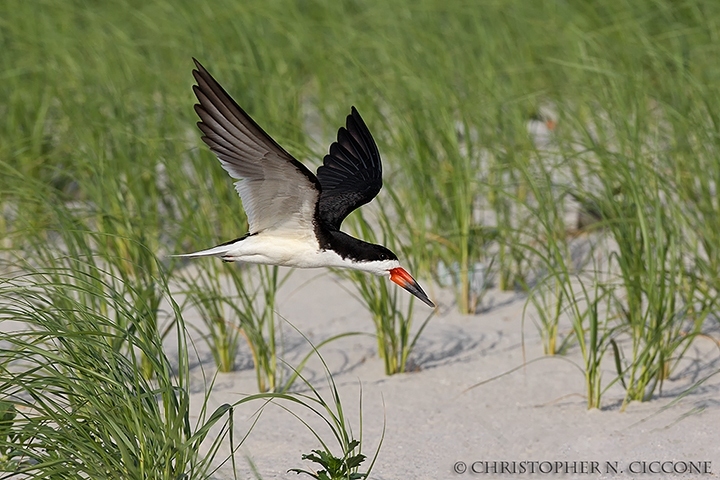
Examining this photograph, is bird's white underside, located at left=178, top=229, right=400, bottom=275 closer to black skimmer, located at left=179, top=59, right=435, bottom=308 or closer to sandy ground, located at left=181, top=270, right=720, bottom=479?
black skimmer, located at left=179, top=59, right=435, bottom=308

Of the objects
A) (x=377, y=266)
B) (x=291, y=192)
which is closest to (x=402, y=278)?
(x=377, y=266)

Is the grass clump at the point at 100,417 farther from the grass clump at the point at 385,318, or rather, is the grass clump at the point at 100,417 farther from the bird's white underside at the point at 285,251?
the grass clump at the point at 385,318

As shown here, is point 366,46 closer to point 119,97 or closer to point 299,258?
point 119,97

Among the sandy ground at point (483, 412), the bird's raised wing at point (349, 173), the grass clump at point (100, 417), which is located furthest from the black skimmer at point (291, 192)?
the grass clump at point (100, 417)

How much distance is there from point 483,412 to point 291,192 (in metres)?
1.07

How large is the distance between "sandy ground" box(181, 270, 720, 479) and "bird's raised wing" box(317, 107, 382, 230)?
66 cm

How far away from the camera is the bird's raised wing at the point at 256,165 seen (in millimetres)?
2727

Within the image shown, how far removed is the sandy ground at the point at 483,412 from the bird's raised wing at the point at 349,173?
2.17ft

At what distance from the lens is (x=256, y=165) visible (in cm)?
291

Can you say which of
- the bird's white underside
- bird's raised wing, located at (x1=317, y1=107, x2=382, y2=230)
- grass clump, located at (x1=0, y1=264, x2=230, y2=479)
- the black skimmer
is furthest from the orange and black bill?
grass clump, located at (x1=0, y1=264, x2=230, y2=479)

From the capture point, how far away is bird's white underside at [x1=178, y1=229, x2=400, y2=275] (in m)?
3.15

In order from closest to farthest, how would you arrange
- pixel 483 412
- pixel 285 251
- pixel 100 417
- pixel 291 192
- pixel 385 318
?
1. pixel 100 417
2. pixel 291 192
3. pixel 285 251
4. pixel 483 412
5. pixel 385 318

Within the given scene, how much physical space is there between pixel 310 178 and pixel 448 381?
1.31 m

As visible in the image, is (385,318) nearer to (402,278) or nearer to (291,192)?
(402,278)
